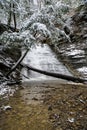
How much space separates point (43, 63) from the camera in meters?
11.2

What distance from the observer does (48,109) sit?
15.2 ft

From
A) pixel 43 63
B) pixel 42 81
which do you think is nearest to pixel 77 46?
pixel 43 63

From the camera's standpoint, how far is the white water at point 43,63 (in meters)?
8.90

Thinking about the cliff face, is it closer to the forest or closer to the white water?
the forest

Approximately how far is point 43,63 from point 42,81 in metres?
3.29

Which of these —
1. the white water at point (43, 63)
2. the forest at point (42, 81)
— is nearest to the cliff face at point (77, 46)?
the forest at point (42, 81)

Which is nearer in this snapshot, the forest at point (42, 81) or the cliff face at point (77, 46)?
the forest at point (42, 81)

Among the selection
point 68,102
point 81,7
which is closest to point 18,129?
point 68,102

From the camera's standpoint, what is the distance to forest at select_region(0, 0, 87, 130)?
161 inches

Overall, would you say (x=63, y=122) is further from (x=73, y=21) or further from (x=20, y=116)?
(x=73, y=21)

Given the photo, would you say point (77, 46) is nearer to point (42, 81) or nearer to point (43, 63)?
point (43, 63)

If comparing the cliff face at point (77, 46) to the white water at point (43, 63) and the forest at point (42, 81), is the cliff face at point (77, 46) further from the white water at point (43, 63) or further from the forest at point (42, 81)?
the white water at point (43, 63)

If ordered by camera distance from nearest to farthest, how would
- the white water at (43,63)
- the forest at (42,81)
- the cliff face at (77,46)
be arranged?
the forest at (42,81) < the white water at (43,63) < the cliff face at (77,46)

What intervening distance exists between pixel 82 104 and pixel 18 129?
1.86 m
